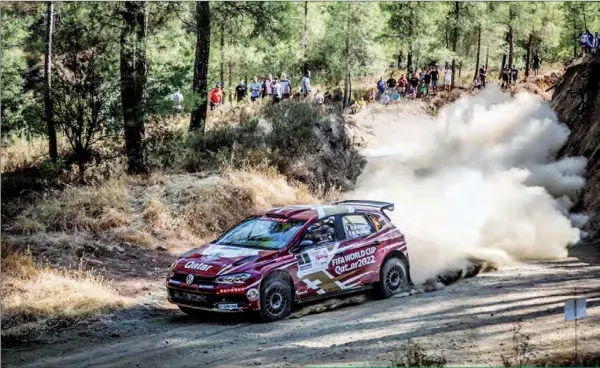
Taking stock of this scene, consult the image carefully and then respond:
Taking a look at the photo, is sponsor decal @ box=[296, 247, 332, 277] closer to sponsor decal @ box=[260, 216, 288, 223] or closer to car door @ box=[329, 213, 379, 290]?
car door @ box=[329, 213, 379, 290]

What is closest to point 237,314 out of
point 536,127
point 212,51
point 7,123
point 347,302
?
point 347,302

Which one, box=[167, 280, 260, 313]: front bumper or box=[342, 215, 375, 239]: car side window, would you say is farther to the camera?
box=[342, 215, 375, 239]: car side window

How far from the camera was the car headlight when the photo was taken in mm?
10602

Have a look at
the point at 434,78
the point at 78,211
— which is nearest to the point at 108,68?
the point at 78,211

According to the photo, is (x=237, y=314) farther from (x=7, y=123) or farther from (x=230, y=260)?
(x=7, y=123)

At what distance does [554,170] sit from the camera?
2261cm

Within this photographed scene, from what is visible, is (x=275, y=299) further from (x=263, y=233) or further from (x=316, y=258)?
(x=263, y=233)

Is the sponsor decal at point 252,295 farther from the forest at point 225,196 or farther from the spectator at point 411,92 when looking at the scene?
the spectator at point 411,92

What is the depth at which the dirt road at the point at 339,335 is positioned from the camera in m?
8.92

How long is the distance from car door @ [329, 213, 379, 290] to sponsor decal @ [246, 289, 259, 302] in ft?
5.39

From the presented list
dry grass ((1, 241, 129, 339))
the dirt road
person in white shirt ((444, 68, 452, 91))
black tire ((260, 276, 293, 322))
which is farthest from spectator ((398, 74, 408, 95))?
black tire ((260, 276, 293, 322))

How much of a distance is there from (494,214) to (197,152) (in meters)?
8.49

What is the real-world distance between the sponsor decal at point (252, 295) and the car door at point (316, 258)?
0.84 m

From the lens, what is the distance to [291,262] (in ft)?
36.9
